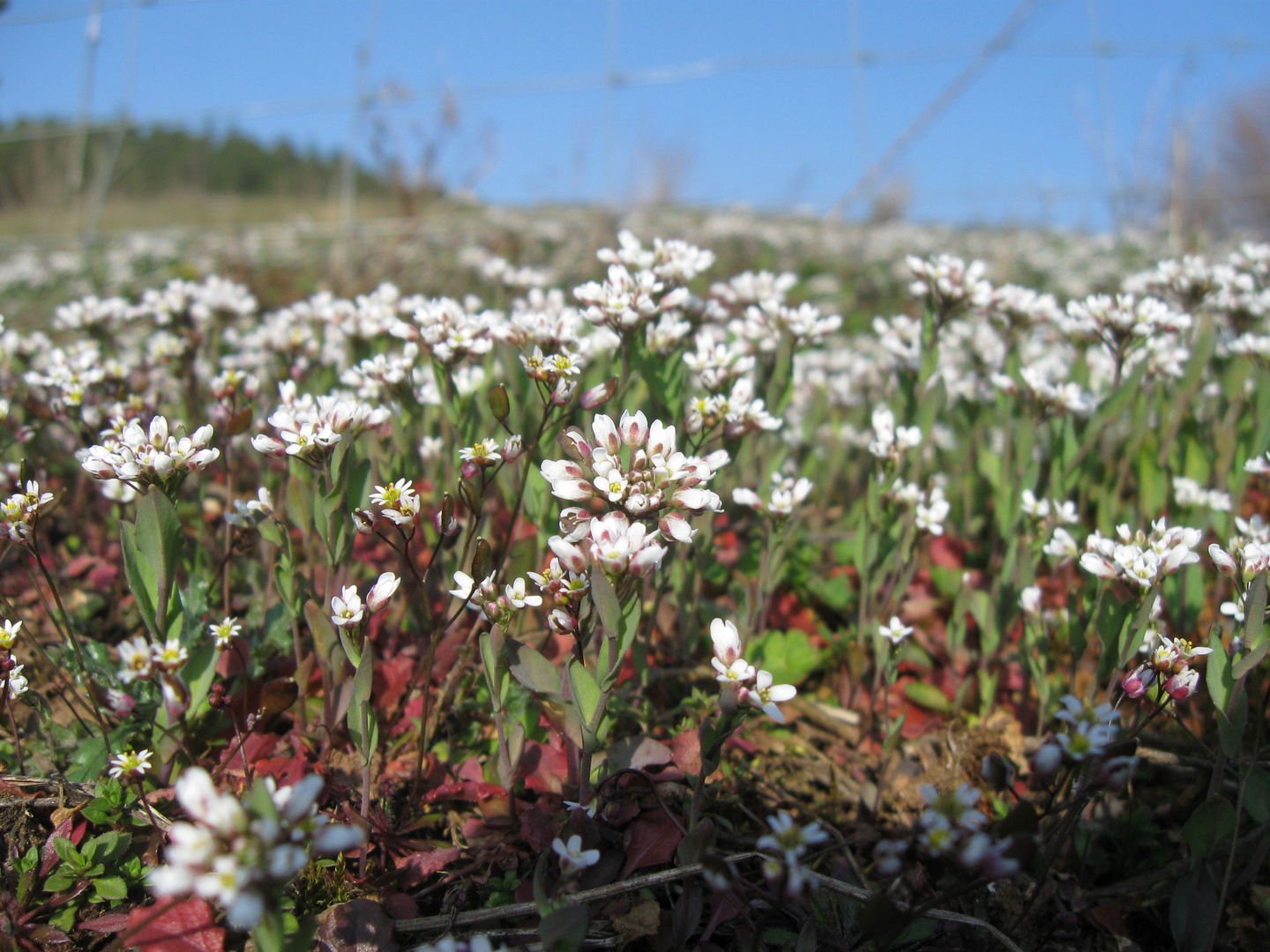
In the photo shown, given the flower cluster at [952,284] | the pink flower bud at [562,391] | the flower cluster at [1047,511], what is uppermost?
the flower cluster at [952,284]

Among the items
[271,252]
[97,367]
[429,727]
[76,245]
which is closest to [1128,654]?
[429,727]

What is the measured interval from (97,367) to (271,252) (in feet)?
24.7

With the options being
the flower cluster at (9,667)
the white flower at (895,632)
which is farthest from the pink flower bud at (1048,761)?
the flower cluster at (9,667)

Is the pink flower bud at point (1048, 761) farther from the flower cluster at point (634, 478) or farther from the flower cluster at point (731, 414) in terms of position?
the flower cluster at point (731, 414)

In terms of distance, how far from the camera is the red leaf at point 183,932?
1446 millimetres

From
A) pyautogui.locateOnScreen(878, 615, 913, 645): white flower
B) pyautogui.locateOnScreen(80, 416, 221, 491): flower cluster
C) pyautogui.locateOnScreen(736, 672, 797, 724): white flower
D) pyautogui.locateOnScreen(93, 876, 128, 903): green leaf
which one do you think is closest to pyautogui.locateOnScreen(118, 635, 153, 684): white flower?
pyautogui.locateOnScreen(80, 416, 221, 491): flower cluster

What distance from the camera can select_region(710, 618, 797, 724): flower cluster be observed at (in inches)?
56.4

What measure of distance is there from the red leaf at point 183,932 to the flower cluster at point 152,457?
2.80ft

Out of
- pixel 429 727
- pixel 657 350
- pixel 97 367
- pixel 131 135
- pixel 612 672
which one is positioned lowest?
pixel 429 727

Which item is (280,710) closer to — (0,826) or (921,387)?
(0,826)

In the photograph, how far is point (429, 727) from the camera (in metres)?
2.02

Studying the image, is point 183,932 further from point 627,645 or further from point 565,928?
point 627,645

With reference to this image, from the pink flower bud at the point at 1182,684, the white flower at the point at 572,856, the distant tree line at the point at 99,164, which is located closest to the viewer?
the white flower at the point at 572,856

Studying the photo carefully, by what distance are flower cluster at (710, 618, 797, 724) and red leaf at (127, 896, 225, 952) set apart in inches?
41.8
